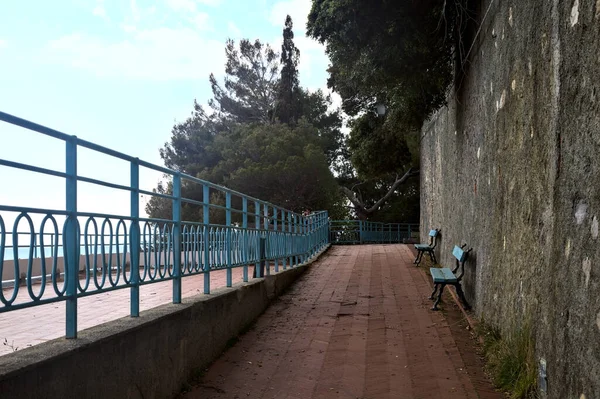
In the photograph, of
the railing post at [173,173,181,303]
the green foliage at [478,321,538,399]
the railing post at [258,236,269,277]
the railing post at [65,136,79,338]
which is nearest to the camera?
the railing post at [65,136,79,338]

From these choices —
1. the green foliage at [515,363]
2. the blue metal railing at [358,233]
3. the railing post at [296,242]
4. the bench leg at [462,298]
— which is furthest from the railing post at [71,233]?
the blue metal railing at [358,233]

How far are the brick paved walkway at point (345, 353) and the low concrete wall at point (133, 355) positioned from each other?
A: 27cm

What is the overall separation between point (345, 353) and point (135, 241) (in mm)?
2450

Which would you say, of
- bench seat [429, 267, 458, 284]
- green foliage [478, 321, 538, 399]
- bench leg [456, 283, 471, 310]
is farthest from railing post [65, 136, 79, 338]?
bench leg [456, 283, 471, 310]

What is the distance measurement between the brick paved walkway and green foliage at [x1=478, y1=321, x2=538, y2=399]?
Answer: 24 cm

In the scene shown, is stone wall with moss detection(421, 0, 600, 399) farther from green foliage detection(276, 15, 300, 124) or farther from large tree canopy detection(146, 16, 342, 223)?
green foliage detection(276, 15, 300, 124)

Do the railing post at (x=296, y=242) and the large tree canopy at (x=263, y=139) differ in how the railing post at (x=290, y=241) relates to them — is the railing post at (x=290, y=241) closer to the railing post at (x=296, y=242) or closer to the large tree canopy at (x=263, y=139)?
the railing post at (x=296, y=242)

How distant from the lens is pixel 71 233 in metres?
3.10

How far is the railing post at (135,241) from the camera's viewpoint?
386cm

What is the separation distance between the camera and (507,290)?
5000 millimetres

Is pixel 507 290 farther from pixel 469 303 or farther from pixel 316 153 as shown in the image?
pixel 316 153

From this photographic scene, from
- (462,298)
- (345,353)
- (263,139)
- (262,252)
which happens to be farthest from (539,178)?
(263,139)

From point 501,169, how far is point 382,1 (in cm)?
374

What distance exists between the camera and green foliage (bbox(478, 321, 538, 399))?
12.7 feet
